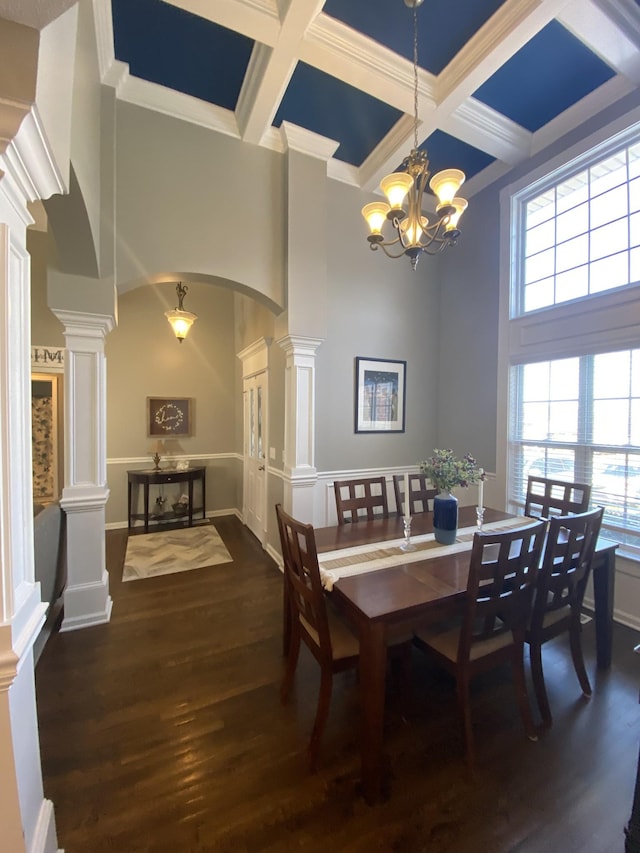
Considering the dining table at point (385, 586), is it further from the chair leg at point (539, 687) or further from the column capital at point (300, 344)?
the column capital at point (300, 344)

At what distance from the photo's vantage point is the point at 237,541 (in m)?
4.43

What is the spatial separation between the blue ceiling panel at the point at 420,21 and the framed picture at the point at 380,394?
7.67ft

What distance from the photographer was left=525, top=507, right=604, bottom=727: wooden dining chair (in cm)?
A: 173

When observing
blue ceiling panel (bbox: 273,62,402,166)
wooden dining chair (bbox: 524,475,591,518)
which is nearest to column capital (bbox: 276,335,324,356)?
blue ceiling panel (bbox: 273,62,402,166)

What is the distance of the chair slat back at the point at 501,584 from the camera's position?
4.88ft

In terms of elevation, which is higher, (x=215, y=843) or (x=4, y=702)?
(x=4, y=702)

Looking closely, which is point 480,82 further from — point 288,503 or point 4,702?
point 4,702

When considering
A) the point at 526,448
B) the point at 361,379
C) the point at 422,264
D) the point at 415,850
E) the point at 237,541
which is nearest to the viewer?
the point at 415,850

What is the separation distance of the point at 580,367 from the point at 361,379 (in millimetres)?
1940

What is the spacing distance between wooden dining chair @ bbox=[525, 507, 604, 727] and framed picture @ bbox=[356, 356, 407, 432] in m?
2.22

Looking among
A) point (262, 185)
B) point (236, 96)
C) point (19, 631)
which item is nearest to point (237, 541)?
point (19, 631)

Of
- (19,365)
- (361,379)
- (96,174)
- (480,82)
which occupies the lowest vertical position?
(19,365)

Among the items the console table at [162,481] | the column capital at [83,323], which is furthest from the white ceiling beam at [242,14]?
the console table at [162,481]

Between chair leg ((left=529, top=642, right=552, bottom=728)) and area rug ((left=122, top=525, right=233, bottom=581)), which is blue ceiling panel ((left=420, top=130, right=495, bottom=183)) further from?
area rug ((left=122, top=525, right=233, bottom=581))
